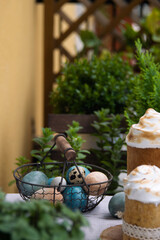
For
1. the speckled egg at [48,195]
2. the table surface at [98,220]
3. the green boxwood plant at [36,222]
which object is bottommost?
the table surface at [98,220]

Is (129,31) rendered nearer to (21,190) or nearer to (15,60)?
(15,60)

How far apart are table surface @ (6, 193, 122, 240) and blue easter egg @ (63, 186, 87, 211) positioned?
0.13 feet

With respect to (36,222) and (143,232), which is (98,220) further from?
(36,222)

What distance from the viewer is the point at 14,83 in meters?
1.92

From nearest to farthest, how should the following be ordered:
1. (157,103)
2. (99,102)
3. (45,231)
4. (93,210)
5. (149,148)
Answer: (45,231) < (149,148) < (93,210) < (157,103) < (99,102)

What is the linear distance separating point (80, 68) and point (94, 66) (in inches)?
2.9

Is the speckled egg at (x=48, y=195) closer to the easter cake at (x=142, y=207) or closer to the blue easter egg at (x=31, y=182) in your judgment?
the blue easter egg at (x=31, y=182)

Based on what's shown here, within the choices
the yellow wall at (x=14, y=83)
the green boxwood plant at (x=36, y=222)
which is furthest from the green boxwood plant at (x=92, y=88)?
the green boxwood plant at (x=36, y=222)

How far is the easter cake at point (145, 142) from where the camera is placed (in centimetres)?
102

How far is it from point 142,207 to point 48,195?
306mm

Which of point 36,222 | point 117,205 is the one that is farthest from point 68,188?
point 36,222

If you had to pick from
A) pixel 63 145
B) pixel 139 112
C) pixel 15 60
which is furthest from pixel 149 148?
pixel 15 60

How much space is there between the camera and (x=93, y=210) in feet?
3.79

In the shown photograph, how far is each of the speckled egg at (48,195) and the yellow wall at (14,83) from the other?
0.53 metres
